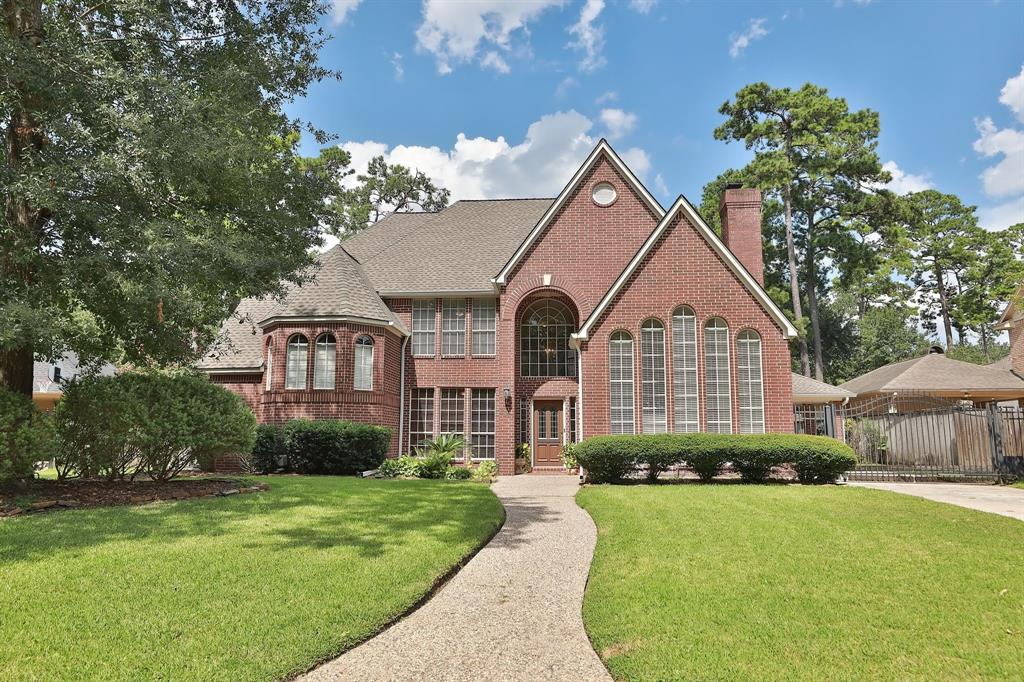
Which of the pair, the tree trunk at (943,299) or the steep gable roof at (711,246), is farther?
the tree trunk at (943,299)

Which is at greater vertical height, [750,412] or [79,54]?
[79,54]

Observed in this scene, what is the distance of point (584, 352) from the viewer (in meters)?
16.7

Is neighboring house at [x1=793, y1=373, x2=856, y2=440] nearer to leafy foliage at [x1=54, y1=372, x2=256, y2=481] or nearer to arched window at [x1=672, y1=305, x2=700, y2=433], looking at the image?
arched window at [x1=672, y1=305, x2=700, y2=433]

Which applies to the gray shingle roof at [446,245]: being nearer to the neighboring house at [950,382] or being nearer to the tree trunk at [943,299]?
the neighboring house at [950,382]

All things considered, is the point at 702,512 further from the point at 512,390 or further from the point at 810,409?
the point at 810,409

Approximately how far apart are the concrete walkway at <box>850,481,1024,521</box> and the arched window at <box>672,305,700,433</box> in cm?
439

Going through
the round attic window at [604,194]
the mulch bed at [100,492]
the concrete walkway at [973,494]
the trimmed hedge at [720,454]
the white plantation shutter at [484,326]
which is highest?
the round attic window at [604,194]

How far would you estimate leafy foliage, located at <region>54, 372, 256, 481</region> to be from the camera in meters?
10.8

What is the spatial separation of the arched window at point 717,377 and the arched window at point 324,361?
11.0 meters

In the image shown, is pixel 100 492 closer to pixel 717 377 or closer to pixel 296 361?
pixel 296 361

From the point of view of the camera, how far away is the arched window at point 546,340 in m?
21.1

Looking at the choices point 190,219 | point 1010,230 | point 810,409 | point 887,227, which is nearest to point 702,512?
point 190,219

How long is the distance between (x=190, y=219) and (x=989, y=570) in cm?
1299

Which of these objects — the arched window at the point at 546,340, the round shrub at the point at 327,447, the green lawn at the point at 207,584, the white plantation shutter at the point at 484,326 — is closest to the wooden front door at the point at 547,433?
the arched window at the point at 546,340
